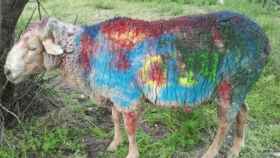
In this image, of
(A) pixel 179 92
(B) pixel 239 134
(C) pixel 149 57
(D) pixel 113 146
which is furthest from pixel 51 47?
(B) pixel 239 134

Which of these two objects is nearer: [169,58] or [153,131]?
[169,58]

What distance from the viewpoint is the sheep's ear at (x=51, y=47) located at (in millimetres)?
4621

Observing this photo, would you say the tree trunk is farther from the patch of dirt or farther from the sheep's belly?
the sheep's belly

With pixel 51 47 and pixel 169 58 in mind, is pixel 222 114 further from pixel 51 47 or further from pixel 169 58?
pixel 51 47

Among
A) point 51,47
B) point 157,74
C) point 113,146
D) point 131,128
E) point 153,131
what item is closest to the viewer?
point 51,47

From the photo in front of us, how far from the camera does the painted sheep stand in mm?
4719

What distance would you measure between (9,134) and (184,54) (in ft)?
6.58

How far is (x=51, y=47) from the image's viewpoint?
463 centimetres

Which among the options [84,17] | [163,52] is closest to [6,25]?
[163,52]

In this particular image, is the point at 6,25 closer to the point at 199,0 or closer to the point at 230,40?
the point at 230,40

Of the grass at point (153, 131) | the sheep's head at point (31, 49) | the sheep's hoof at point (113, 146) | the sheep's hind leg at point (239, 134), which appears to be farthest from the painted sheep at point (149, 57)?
the grass at point (153, 131)

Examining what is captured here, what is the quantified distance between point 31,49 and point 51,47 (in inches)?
7.1

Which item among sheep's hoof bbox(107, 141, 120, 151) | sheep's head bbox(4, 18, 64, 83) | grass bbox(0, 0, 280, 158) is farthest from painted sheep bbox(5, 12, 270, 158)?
grass bbox(0, 0, 280, 158)

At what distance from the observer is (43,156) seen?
5.35 m
